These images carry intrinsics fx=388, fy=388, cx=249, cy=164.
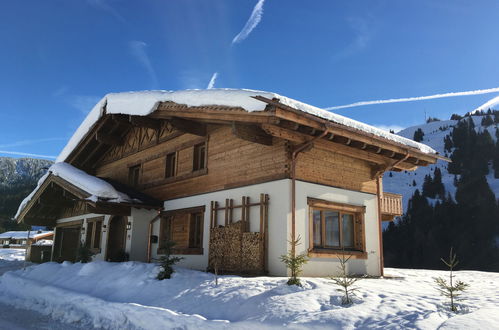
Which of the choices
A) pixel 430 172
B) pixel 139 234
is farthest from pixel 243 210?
pixel 430 172

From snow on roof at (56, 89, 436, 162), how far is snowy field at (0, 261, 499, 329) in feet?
14.1

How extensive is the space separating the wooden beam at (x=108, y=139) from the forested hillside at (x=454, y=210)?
57689mm

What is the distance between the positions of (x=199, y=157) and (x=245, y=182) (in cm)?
334

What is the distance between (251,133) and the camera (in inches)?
426

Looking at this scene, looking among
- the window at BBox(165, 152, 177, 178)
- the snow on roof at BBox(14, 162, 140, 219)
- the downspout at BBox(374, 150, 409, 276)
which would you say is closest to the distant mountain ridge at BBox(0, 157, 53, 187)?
the snow on roof at BBox(14, 162, 140, 219)

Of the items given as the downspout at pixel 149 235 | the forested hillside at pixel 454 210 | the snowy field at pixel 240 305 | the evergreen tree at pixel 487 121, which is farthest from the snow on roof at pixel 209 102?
the evergreen tree at pixel 487 121

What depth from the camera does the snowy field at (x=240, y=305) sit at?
587cm

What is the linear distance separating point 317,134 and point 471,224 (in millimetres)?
73585

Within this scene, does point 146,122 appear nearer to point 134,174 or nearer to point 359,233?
point 134,174

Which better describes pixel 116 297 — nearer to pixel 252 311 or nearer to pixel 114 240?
pixel 252 311

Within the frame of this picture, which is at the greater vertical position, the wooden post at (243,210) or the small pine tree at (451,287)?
the wooden post at (243,210)

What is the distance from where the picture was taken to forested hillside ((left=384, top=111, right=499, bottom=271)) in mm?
66062

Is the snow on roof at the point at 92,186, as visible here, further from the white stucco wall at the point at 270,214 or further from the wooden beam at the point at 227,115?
the wooden beam at the point at 227,115

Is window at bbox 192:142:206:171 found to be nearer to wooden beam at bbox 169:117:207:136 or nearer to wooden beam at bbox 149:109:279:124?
wooden beam at bbox 169:117:207:136
